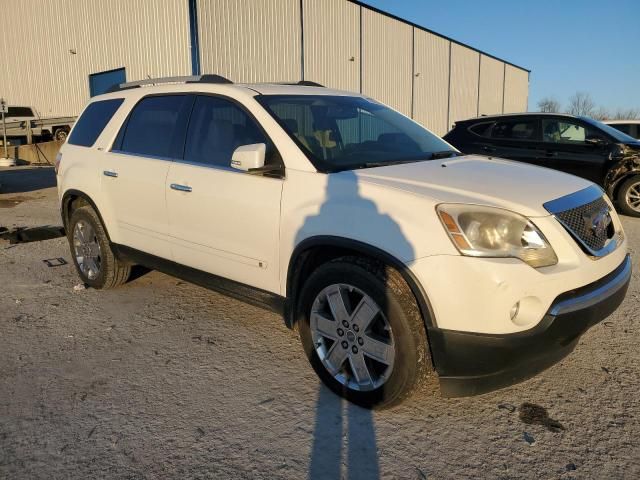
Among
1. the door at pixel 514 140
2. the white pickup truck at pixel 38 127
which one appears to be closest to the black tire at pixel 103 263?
the door at pixel 514 140

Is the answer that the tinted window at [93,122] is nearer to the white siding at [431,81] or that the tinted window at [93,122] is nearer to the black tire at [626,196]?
the black tire at [626,196]

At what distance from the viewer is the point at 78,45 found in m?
20.9

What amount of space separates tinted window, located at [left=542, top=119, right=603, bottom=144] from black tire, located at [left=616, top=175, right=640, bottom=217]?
3.05 ft

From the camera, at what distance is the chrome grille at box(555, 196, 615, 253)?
271 cm

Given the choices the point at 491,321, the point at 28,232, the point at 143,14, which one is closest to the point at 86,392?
the point at 491,321

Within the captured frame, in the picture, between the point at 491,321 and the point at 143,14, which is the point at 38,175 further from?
the point at 491,321

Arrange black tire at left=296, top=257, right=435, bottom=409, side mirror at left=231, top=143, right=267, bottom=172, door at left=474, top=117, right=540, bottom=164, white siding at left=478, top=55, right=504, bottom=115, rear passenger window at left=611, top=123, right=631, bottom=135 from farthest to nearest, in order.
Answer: white siding at left=478, top=55, right=504, bottom=115 < rear passenger window at left=611, top=123, right=631, bottom=135 < door at left=474, top=117, right=540, bottom=164 < side mirror at left=231, top=143, right=267, bottom=172 < black tire at left=296, top=257, right=435, bottom=409

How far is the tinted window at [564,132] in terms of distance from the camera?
8.56 m

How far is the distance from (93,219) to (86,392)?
2096 millimetres

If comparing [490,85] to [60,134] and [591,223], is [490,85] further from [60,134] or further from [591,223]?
[591,223]

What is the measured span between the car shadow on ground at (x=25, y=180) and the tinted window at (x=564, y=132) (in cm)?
1124

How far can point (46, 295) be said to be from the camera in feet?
16.0

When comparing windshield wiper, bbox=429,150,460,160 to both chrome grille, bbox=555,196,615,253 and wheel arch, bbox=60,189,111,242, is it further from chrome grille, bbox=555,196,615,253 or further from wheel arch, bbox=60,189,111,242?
wheel arch, bbox=60,189,111,242

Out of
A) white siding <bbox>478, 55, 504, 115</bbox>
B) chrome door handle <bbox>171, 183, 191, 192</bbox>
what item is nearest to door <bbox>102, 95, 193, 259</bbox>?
chrome door handle <bbox>171, 183, 191, 192</bbox>
